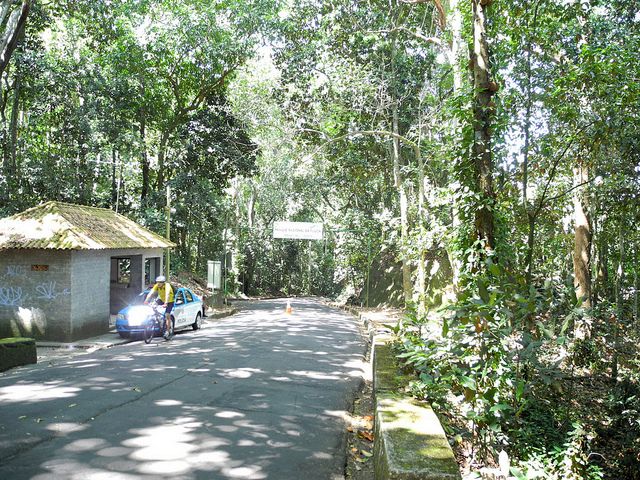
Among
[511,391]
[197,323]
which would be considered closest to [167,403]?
[511,391]

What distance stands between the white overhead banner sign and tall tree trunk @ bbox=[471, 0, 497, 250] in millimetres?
19954

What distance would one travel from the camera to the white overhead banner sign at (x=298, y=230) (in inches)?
1065

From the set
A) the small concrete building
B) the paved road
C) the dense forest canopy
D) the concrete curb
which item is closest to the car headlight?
the small concrete building

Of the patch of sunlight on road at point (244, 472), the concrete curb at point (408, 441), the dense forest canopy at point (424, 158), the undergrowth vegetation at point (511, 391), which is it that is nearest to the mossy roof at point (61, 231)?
the dense forest canopy at point (424, 158)

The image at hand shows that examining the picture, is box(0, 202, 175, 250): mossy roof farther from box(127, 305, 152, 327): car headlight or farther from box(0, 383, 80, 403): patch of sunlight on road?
box(0, 383, 80, 403): patch of sunlight on road

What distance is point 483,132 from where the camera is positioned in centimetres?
720

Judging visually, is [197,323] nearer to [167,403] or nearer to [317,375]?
[317,375]

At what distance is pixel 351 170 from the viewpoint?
25625mm

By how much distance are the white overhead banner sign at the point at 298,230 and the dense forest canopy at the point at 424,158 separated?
316 cm

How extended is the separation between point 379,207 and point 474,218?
77.3 feet

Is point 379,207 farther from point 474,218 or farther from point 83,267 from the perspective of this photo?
point 474,218

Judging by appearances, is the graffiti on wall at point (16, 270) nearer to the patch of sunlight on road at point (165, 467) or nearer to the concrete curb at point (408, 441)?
the patch of sunlight on road at point (165, 467)

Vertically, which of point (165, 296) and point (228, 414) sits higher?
point (165, 296)

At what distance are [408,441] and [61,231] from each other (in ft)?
40.3
